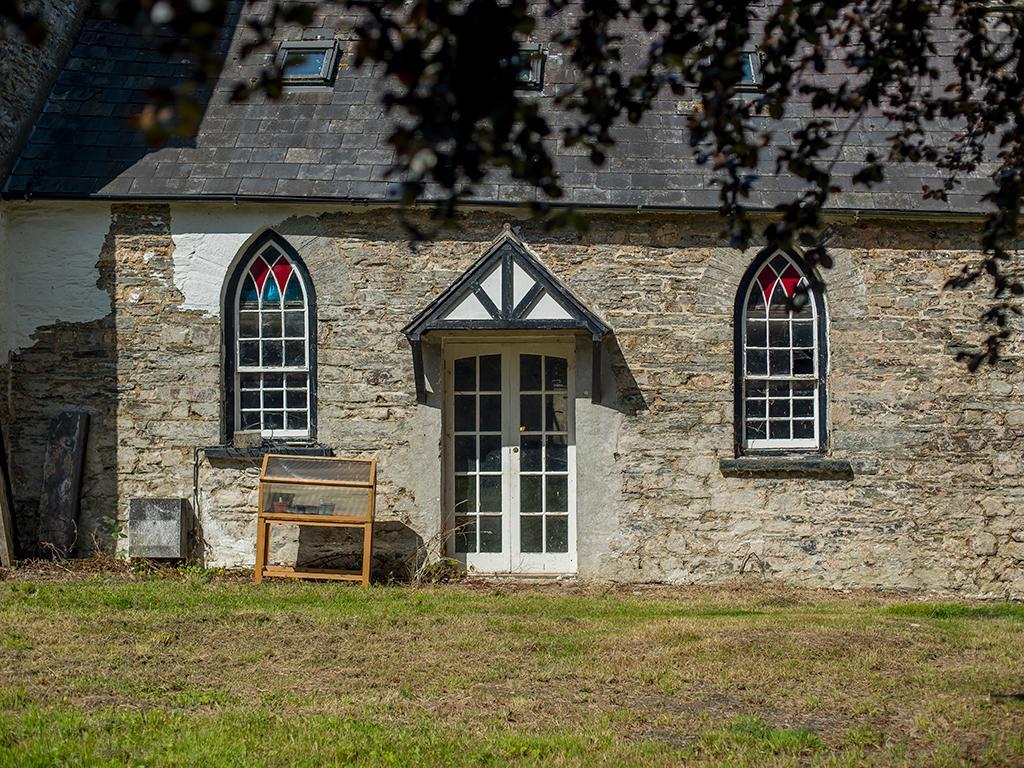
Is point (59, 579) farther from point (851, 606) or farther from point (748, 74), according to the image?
point (748, 74)

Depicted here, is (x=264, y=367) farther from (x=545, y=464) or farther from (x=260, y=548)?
(x=545, y=464)

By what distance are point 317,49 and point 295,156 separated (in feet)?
5.71

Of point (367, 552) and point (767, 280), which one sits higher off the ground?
point (767, 280)

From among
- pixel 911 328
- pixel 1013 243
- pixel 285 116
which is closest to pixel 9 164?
pixel 285 116

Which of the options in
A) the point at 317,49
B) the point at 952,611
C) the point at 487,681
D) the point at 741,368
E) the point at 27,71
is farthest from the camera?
the point at 317,49

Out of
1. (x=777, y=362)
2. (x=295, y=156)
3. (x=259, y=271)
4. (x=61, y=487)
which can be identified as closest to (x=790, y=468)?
(x=777, y=362)

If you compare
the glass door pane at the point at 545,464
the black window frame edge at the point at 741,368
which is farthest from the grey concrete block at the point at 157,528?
the black window frame edge at the point at 741,368

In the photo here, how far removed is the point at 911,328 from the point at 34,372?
8.87 m

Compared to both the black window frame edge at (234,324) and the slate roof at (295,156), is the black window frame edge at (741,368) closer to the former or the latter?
the slate roof at (295,156)

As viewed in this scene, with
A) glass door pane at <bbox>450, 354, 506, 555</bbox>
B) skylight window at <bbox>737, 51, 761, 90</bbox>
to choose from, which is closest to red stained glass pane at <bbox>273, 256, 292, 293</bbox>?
glass door pane at <bbox>450, 354, 506, 555</bbox>

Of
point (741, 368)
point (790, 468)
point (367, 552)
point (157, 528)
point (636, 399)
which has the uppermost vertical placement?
point (741, 368)

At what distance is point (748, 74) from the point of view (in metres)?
13.0

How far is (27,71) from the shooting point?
12.4 meters

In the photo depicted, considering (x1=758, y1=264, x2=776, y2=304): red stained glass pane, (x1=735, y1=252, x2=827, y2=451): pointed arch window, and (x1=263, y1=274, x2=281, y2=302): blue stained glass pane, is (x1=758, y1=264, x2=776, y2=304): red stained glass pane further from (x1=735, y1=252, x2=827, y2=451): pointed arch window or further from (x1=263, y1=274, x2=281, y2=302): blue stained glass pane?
(x1=263, y1=274, x2=281, y2=302): blue stained glass pane
